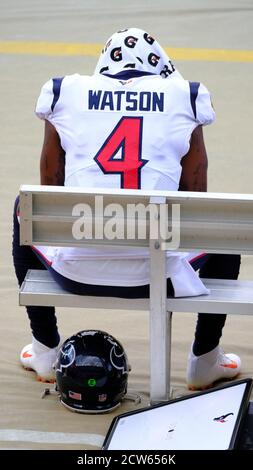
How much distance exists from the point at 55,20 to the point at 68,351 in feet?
18.4

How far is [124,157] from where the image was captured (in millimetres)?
3404

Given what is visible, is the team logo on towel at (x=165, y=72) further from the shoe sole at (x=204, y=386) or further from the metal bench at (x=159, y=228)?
the shoe sole at (x=204, y=386)

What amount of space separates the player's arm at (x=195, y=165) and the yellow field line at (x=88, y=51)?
434 centimetres

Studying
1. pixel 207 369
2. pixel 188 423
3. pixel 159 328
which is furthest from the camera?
pixel 207 369

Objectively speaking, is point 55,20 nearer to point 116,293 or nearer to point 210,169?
point 210,169

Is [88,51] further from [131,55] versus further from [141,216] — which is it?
[141,216]

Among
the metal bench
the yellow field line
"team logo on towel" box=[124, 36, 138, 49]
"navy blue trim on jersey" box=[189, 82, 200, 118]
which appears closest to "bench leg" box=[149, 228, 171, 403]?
the metal bench

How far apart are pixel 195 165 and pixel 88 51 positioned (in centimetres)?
463

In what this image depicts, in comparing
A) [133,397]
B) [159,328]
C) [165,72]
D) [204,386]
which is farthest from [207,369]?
[165,72]

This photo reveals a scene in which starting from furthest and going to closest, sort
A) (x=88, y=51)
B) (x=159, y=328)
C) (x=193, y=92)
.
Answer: (x=88, y=51) → (x=193, y=92) → (x=159, y=328)

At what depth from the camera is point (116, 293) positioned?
3393 mm

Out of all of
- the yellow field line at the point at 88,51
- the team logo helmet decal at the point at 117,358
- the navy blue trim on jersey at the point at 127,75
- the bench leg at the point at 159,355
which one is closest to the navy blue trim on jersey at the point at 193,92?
the navy blue trim on jersey at the point at 127,75

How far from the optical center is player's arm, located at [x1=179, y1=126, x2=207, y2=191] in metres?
3.53

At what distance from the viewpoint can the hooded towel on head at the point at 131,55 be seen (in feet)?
11.7
